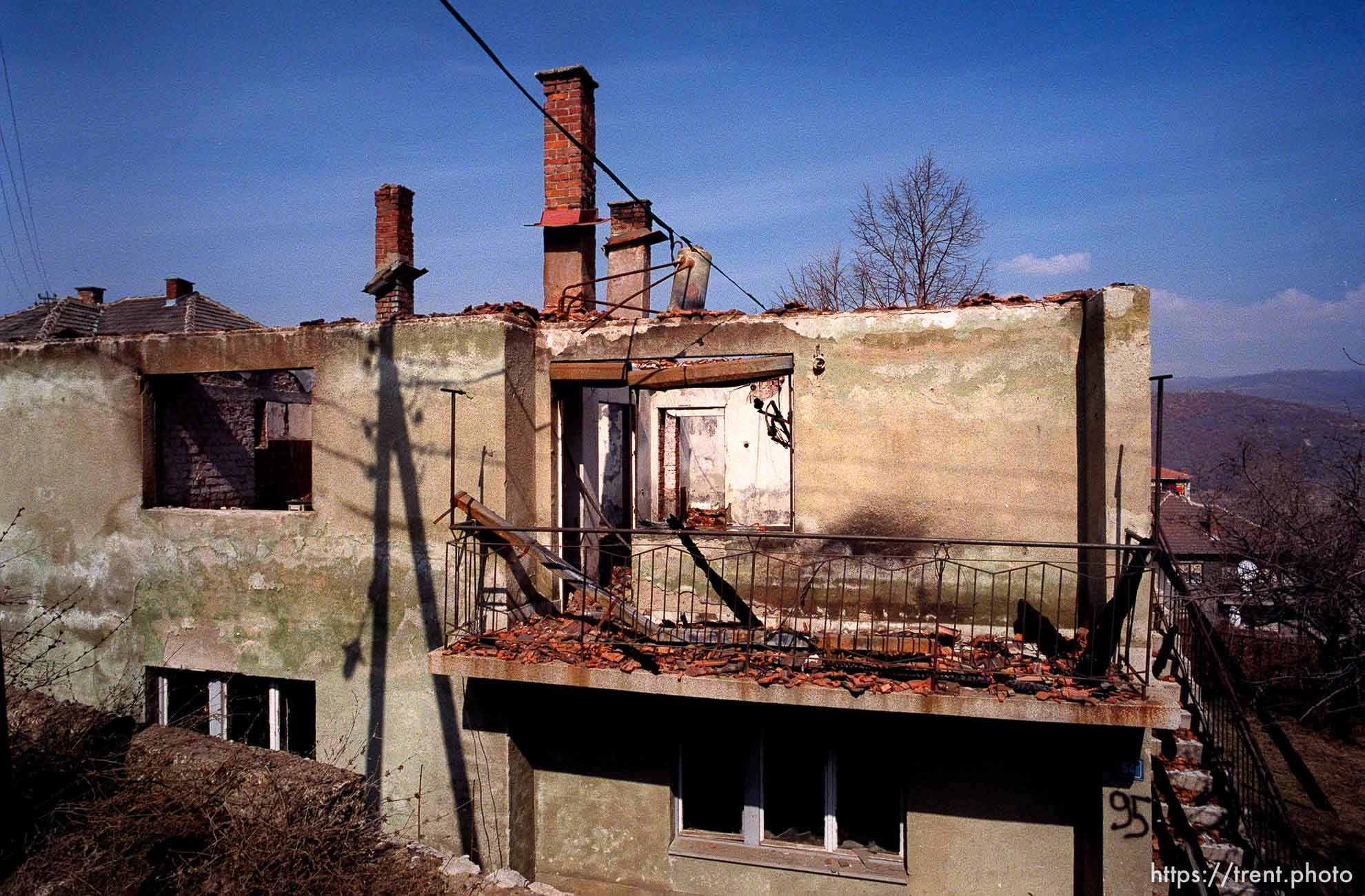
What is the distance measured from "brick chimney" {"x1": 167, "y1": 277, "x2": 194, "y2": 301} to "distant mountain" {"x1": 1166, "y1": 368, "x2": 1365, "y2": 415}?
119006 millimetres

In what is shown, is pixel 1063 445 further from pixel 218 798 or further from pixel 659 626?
pixel 218 798

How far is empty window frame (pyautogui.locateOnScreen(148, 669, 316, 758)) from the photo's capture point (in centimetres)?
813

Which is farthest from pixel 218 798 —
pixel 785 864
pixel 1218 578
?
pixel 1218 578

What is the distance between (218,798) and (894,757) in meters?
5.30

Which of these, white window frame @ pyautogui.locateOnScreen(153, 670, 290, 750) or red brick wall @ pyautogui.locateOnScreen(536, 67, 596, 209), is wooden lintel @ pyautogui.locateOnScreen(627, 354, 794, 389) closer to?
red brick wall @ pyautogui.locateOnScreen(536, 67, 596, 209)

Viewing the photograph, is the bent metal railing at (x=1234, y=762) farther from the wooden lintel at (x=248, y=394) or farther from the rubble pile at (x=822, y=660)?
the wooden lintel at (x=248, y=394)

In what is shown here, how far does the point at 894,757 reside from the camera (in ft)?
23.3

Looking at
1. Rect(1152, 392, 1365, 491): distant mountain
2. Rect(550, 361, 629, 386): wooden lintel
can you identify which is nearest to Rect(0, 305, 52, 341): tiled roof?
Rect(550, 361, 629, 386): wooden lintel

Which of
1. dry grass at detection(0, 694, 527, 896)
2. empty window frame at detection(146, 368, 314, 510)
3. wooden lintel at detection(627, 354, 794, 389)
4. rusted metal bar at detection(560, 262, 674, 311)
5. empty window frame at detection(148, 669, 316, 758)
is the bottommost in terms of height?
empty window frame at detection(148, 669, 316, 758)

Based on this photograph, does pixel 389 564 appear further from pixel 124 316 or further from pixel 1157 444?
pixel 124 316

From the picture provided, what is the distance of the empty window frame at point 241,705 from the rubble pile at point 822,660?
8.07 feet

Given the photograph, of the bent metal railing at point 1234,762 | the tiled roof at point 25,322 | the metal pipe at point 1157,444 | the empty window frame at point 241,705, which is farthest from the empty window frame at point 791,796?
the tiled roof at point 25,322

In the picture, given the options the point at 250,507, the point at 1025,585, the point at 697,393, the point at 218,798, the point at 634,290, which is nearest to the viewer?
the point at 218,798

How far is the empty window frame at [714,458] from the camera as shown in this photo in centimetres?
1717
